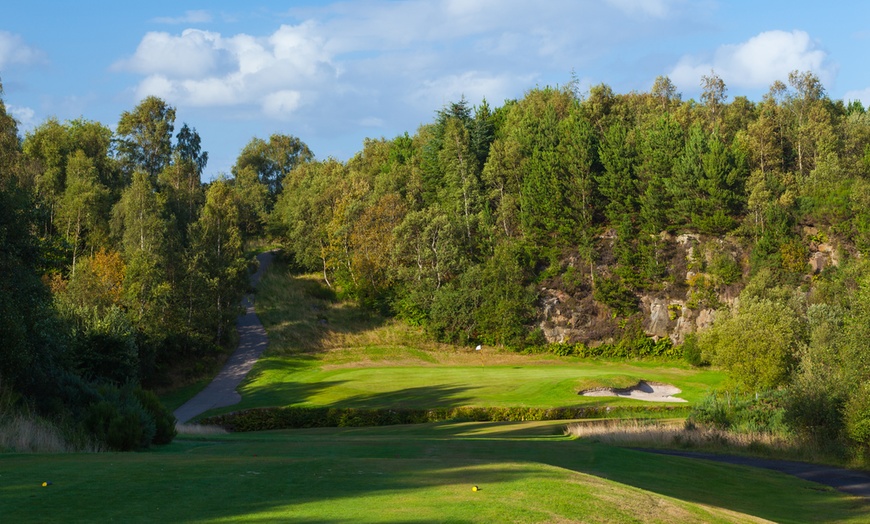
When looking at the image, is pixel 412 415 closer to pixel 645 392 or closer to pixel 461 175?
pixel 645 392

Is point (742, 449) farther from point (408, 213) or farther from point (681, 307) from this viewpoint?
point (408, 213)

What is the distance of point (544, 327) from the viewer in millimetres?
76250

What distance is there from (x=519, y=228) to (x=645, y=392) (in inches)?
1345

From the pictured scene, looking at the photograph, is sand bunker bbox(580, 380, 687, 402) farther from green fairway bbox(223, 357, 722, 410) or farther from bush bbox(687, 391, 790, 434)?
bush bbox(687, 391, 790, 434)

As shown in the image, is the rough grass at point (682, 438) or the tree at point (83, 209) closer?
the rough grass at point (682, 438)

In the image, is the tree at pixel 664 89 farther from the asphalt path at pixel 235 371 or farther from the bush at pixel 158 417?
the bush at pixel 158 417

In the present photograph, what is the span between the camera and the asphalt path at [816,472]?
23.6m

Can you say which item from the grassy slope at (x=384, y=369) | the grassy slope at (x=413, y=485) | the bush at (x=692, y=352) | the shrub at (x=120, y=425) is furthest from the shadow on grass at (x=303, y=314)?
the shrub at (x=120, y=425)

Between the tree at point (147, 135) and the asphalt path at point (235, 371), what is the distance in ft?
63.2

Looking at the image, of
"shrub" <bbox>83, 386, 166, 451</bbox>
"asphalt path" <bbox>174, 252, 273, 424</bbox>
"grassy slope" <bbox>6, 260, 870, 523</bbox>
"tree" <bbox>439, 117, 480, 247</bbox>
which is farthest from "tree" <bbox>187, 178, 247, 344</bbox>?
"shrub" <bbox>83, 386, 166, 451</bbox>

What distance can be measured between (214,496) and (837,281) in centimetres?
6483

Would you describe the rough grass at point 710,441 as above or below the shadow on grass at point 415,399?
below

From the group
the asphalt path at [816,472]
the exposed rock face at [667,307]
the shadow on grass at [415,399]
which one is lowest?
the asphalt path at [816,472]

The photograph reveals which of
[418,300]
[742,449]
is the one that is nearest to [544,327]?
[418,300]
